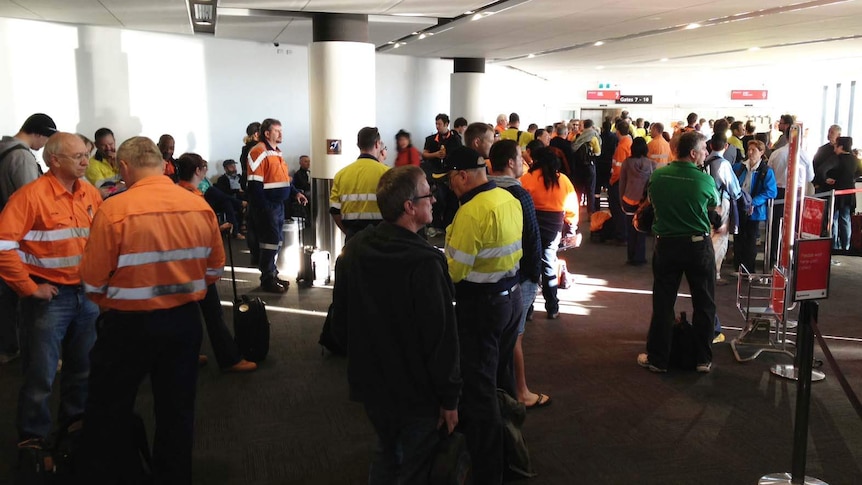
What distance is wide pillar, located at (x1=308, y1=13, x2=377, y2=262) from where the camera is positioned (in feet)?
25.8

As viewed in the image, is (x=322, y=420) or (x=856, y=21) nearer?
(x=322, y=420)

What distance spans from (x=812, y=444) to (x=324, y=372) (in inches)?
119

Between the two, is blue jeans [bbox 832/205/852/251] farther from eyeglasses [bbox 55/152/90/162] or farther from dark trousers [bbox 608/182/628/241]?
eyeglasses [bbox 55/152/90/162]

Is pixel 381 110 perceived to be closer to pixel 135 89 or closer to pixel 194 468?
pixel 135 89

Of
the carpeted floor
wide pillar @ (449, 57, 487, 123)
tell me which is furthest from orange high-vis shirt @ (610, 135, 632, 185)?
wide pillar @ (449, 57, 487, 123)

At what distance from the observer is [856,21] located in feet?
28.8

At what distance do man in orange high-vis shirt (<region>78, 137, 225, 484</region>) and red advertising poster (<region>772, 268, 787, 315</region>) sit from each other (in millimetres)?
4205

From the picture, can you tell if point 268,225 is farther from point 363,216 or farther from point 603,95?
point 603,95

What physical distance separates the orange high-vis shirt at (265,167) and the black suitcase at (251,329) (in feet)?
6.61

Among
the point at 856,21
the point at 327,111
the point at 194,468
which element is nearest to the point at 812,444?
the point at 194,468

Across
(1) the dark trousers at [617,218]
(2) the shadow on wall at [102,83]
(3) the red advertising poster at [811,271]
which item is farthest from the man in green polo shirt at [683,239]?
(2) the shadow on wall at [102,83]

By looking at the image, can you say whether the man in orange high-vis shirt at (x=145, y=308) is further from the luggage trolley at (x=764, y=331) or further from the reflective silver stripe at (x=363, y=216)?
the luggage trolley at (x=764, y=331)

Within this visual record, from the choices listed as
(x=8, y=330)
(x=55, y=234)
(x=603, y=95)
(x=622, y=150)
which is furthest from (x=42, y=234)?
(x=603, y=95)

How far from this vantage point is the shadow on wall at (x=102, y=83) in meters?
9.55
